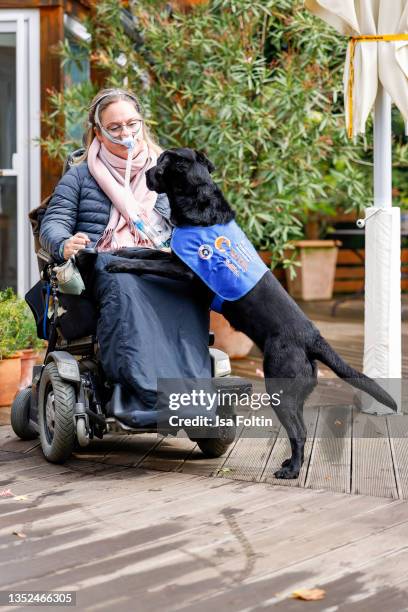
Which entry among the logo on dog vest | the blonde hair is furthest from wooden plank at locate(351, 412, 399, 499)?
the blonde hair

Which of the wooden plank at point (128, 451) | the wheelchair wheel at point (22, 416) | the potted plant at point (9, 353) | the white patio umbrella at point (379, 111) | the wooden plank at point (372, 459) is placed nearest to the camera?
the wooden plank at point (372, 459)

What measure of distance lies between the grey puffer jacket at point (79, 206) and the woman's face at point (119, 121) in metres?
0.15

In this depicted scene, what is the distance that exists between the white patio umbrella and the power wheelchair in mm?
997

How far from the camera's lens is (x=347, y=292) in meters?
11.0

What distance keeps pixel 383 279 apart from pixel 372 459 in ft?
3.34

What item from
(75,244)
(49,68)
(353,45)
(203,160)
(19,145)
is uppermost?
(49,68)

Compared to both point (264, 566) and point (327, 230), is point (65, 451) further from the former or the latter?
point (327, 230)

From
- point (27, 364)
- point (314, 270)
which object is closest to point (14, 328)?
point (27, 364)

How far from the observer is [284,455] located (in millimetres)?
3805

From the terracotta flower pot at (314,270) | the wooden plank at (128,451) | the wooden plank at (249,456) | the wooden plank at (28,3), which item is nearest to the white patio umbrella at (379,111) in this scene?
the wooden plank at (249,456)

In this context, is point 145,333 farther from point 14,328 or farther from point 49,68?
point 49,68

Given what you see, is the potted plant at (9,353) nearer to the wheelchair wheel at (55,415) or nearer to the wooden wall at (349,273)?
the wheelchair wheel at (55,415)

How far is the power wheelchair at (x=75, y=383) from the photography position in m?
3.54

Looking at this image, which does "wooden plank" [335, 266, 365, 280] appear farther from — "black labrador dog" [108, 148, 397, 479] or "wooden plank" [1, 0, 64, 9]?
"black labrador dog" [108, 148, 397, 479]
